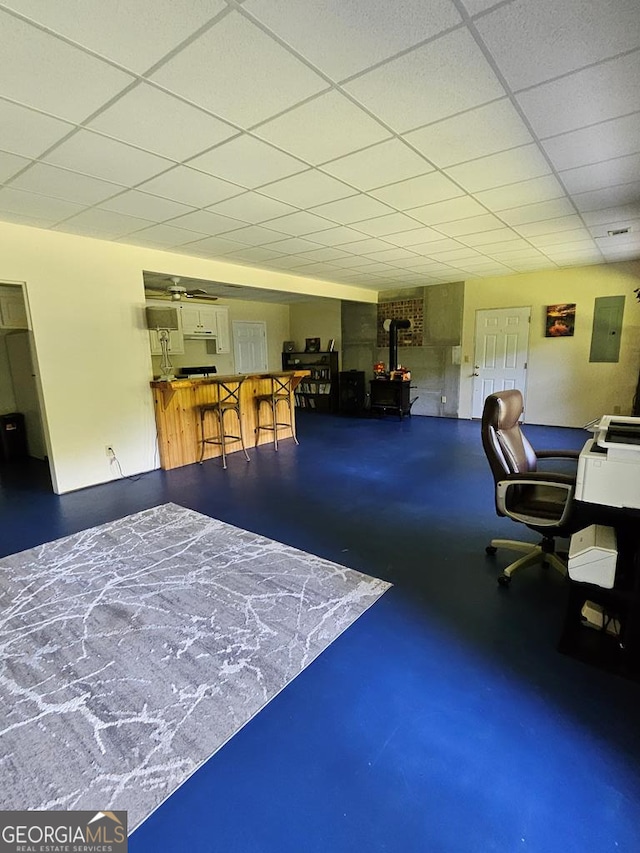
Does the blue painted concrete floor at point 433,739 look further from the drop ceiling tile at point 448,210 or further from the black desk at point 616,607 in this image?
the drop ceiling tile at point 448,210

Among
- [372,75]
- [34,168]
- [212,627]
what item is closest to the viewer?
[372,75]

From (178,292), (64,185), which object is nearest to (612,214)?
(64,185)

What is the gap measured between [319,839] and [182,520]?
8.58ft

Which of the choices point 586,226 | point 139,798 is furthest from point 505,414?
point 586,226

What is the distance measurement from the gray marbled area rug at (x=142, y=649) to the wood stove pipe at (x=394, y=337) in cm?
585

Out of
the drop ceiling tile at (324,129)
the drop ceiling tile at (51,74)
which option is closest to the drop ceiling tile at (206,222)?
the drop ceiling tile at (324,129)

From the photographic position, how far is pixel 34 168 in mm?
2512

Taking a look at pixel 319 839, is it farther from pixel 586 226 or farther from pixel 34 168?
pixel 586 226

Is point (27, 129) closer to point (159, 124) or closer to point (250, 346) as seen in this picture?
point (159, 124)

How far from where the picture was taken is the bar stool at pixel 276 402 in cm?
595

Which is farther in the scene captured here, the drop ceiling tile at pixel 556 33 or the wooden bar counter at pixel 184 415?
the wooden bar counter at pixel 184 415

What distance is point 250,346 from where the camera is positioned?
29.8 ft

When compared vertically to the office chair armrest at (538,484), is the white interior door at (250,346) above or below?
above

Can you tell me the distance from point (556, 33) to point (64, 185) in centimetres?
296
